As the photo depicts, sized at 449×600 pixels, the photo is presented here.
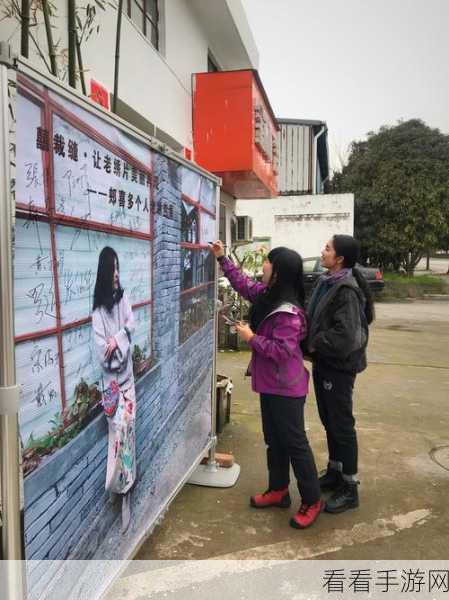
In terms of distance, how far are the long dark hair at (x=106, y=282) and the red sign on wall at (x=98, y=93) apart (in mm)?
2578

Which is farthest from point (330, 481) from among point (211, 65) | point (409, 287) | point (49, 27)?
point (409, 287)

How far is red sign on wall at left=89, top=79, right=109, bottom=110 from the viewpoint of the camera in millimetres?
3950

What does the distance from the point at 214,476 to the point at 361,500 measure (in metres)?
0.94

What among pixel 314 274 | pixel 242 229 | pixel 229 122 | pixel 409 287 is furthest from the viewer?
pixel 409 287

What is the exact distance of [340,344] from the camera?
2613mm

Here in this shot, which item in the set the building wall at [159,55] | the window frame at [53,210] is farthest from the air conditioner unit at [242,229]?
the window frame at [53,210]

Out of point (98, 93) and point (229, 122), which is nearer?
point (98, 93)

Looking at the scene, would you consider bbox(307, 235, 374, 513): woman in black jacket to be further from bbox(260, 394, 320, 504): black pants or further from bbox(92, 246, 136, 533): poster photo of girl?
bbox(92, 246, 136, 533): poster photo of girl

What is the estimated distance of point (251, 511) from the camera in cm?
287

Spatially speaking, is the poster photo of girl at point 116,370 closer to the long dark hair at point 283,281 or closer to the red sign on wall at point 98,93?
the long dark hair at point 283,281

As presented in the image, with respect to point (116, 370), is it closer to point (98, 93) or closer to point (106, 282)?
point (106, 282)

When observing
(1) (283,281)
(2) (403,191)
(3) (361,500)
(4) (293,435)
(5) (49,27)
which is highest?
(2) (403,191)

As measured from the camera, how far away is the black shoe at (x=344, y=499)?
2.86 meters

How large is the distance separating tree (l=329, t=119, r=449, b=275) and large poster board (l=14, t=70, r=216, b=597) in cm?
1717
